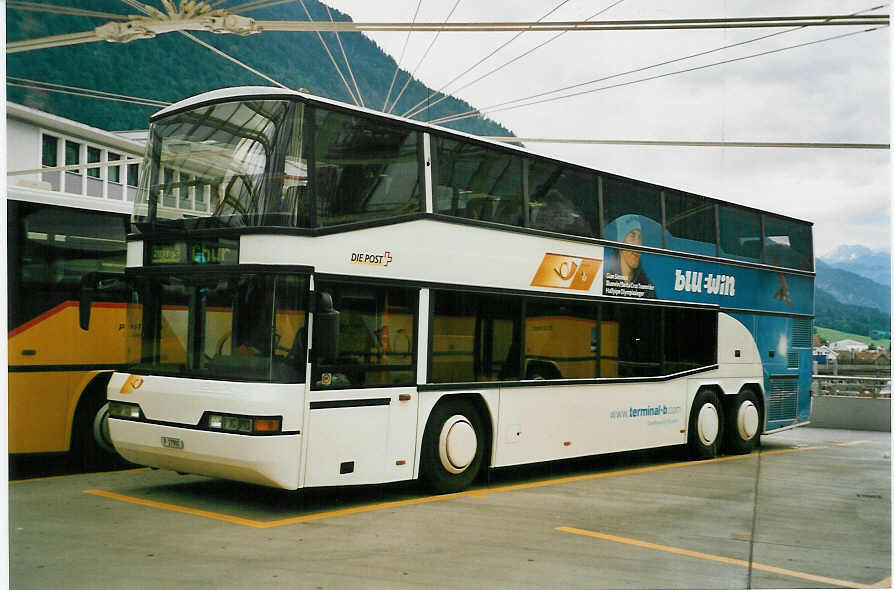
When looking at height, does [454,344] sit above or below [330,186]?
below

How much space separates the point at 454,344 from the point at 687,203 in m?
5.02

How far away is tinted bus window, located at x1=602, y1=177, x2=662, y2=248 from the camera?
1171 centimetres

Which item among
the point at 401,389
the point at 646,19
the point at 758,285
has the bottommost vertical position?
the point at 401,389

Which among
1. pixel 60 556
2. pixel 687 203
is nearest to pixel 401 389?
pixel 60 556

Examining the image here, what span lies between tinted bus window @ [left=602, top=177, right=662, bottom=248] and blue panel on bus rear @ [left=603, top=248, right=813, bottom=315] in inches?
8.5

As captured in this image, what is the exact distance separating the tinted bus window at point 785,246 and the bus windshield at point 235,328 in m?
6.82

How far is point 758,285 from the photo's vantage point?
14.1 m

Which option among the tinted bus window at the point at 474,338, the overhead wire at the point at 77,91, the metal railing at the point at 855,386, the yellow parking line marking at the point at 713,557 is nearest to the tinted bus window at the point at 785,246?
the metal railing at the point at 855,386

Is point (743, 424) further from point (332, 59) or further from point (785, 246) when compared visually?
point (332, 59)

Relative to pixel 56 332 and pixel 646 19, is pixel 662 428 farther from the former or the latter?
pixel 56 332

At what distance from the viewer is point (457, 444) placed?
30.7 ft

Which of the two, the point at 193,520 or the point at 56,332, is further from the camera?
the point at 56,332

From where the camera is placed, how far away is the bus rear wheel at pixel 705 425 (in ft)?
43.0

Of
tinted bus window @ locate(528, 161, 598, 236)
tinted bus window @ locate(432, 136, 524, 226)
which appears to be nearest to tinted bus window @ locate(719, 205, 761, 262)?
tinted bus window @ locate(528, 161, 598, 236)
